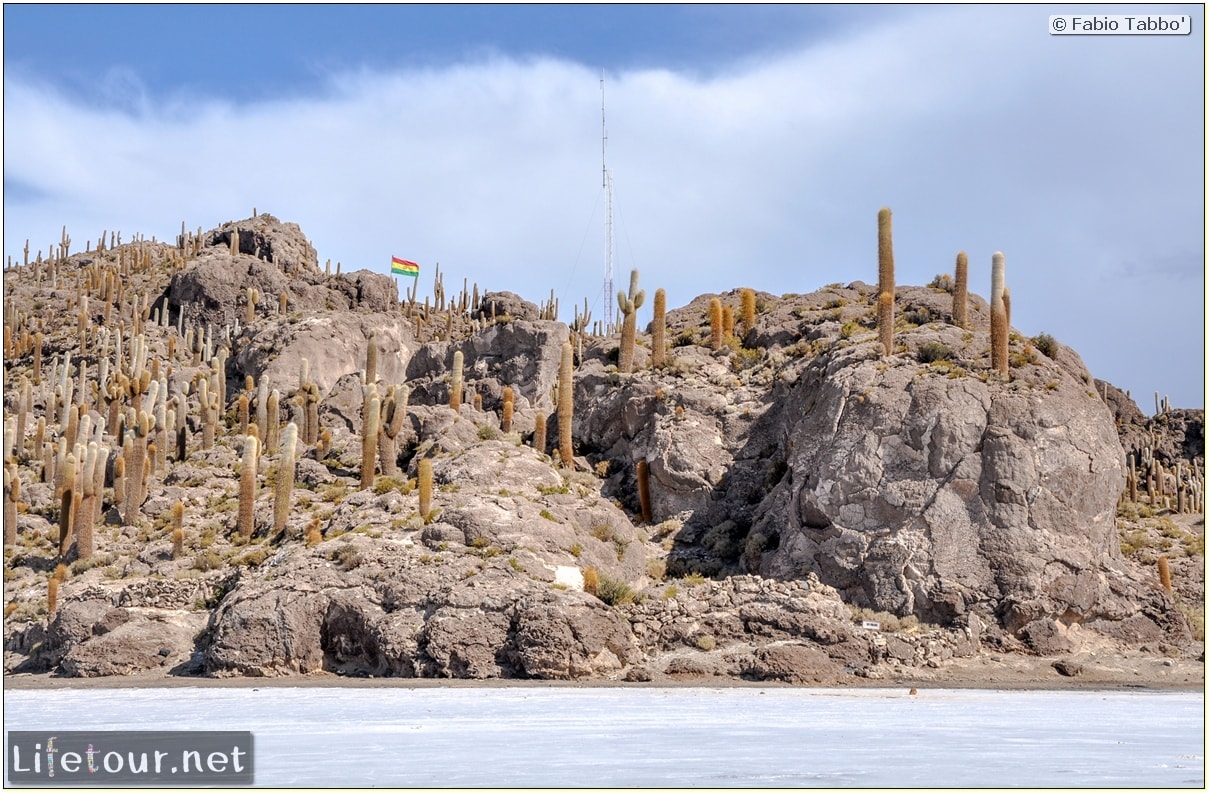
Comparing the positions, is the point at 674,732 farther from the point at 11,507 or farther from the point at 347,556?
the point at 11,507

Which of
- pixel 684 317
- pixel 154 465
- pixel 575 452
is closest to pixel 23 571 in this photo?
pixel 154 465

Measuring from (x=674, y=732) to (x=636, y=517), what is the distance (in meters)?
21.0

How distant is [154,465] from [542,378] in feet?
47.0

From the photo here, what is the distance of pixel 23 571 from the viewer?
36375mm

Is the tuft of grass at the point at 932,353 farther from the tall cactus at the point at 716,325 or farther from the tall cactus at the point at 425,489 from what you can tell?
the tall cactus at the point at 425,489

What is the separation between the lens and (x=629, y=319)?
136 ft

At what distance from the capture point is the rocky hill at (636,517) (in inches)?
1120

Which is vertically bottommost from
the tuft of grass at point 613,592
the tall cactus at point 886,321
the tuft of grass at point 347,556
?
the tuft of grass at point 613,592

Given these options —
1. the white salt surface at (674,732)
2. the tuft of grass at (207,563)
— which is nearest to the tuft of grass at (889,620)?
the white salt surface at (674,732)

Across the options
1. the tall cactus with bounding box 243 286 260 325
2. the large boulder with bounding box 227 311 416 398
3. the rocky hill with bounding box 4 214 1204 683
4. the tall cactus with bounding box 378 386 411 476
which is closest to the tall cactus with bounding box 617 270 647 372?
the rocky hill with bounding box 4 214 1204 683

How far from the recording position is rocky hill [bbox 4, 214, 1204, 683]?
2844cm

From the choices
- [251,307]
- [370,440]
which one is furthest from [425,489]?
[251,307]

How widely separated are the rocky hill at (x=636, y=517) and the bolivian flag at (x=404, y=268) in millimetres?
21053

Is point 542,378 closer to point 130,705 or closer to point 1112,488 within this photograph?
point 1112,488
